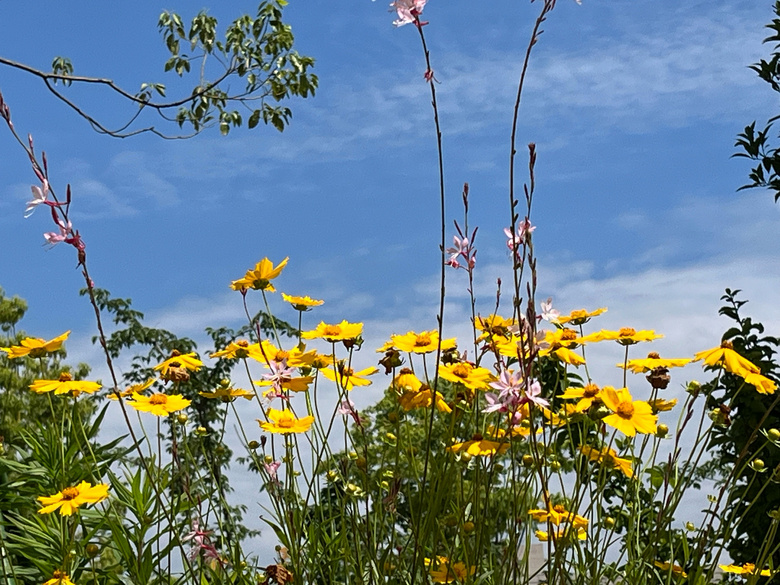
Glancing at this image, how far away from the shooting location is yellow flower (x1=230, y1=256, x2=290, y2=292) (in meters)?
1.91

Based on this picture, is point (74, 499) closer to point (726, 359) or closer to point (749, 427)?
point (726, 359)

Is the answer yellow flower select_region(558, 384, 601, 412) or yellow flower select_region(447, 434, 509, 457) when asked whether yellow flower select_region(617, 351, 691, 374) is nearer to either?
yellow flower select_region(558, 384, 601, 412)

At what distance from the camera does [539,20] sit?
1.49m

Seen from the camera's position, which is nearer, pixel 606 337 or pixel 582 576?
pixel 582 576

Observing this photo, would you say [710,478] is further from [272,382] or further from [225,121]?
[272,382]

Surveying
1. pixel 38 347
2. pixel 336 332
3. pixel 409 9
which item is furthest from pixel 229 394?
pixel 409 9

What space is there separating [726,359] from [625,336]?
0.99 feet

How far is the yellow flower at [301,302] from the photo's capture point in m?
2.04

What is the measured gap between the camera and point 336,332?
195cm

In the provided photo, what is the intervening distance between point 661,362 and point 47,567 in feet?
5.91

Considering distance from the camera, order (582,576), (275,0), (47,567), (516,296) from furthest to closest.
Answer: (275,0), (47,567), (582,576), (516,296)

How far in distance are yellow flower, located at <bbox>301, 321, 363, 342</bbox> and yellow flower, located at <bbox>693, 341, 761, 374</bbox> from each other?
0.77 meters

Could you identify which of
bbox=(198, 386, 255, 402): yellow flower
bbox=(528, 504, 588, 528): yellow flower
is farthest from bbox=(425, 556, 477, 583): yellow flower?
bbox=(198, 386, 255, 402): yellow flower

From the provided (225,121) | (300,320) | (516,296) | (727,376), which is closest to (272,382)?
(300,320)
